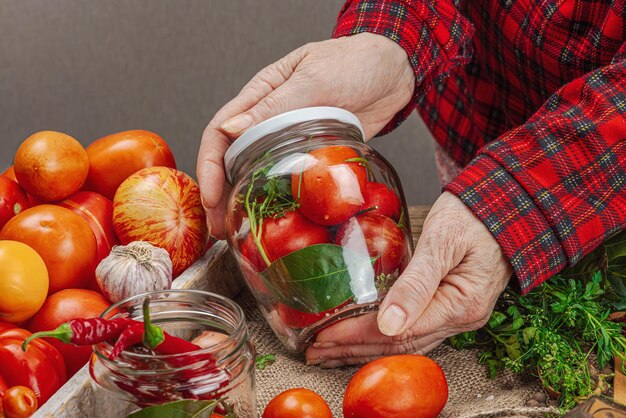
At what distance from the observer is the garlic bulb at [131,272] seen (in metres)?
0.84

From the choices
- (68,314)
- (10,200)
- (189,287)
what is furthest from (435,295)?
(10,200)

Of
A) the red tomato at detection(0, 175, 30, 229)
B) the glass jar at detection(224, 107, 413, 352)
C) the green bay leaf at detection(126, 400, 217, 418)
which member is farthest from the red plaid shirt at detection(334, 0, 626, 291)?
the red tomato at detection(0, 175, 30, 229)

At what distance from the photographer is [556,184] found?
0.86 meters

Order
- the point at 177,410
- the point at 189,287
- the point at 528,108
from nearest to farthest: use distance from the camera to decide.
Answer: the point at 177,410 → the point at 189,287 → the point at 528,108

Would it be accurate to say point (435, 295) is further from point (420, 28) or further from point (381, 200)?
point (420, 28)

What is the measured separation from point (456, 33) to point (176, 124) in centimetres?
151

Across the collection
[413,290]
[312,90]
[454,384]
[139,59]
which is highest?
[312,90]

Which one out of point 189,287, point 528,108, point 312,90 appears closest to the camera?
point 189,287

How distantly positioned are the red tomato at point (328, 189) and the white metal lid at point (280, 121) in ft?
0.13

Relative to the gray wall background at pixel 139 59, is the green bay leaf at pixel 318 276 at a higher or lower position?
higher

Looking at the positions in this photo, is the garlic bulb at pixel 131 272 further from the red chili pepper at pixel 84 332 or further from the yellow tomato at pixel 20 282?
the red chili pepper at pixel 84 332

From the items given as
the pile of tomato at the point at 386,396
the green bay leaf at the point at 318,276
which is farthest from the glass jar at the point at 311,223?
the pile of tomato at the point at 386,396

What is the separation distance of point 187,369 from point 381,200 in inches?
12.8

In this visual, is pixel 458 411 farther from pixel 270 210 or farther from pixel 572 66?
pixel 572 66
